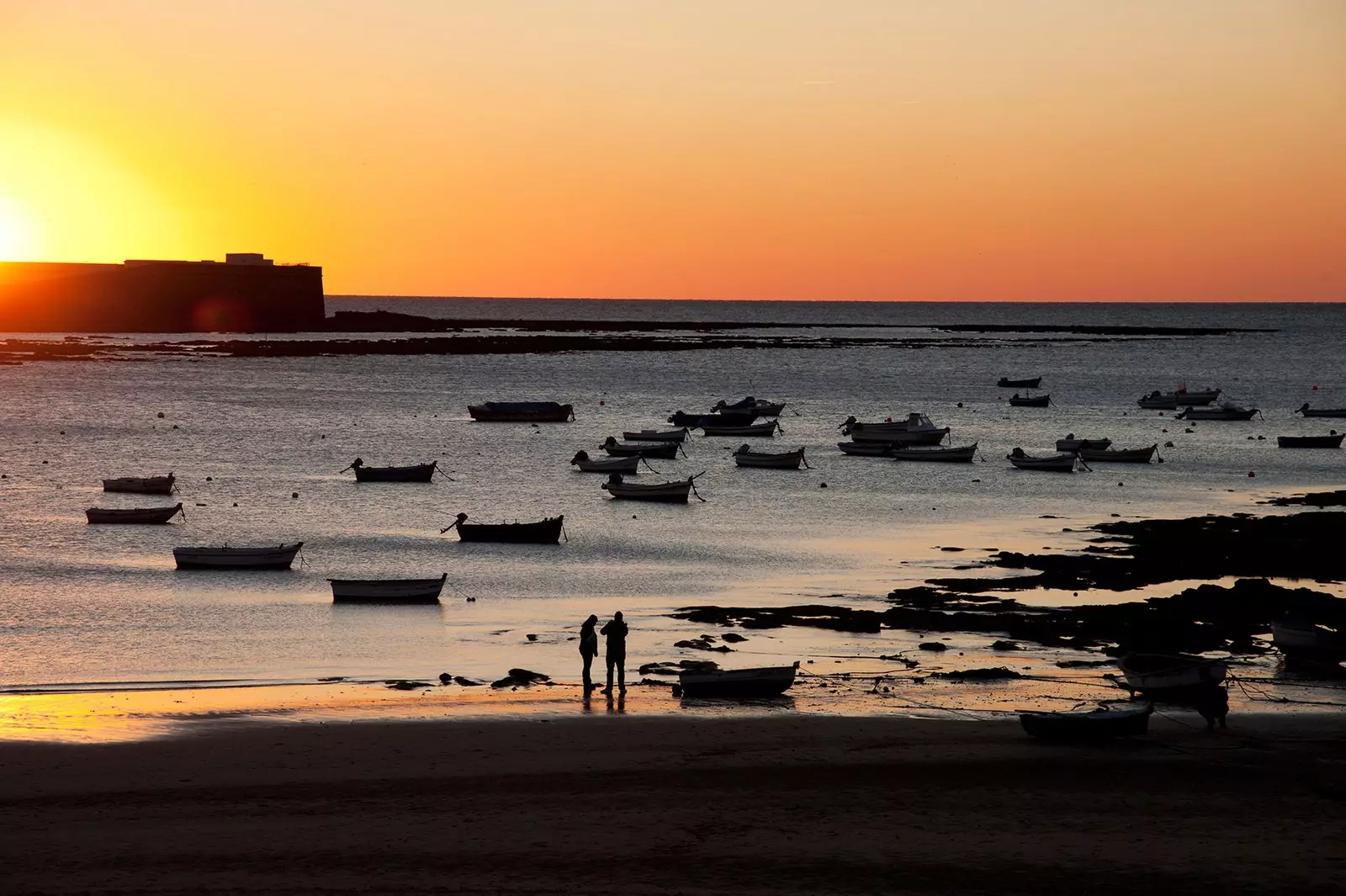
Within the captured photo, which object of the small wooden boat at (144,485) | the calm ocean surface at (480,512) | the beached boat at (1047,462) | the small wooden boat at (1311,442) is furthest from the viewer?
the small wooden boat at (1311,442)

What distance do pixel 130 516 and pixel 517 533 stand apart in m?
13.7

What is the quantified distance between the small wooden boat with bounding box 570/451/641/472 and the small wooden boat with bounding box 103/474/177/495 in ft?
60.4

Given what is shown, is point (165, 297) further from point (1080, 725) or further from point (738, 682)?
point (1080, 725)

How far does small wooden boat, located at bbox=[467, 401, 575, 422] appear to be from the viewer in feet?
311

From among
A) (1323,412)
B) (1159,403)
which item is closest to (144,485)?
(1159,403)

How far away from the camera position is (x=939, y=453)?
72625mm

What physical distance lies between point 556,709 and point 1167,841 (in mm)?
10442

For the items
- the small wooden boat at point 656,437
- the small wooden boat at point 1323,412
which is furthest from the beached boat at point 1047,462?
the small wooden boat at point 1323,412

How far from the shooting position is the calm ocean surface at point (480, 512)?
103ft

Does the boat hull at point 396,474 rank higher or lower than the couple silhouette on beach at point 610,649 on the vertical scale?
higher

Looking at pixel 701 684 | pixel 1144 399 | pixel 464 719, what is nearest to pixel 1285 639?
pixel 701 684

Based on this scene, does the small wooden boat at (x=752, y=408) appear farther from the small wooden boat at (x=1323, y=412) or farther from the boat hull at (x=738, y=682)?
the boat hull at (x=738, y=682)

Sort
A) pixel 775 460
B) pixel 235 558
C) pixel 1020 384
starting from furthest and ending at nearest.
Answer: pixel 1020 384, pixel 775 460, pixel 235 558

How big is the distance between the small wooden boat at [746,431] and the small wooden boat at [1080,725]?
208 feet
